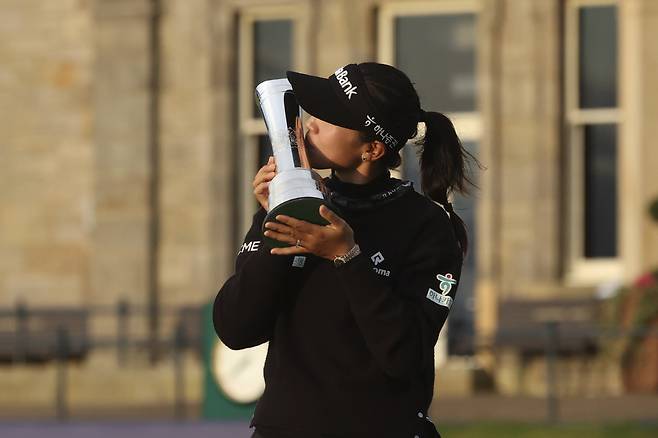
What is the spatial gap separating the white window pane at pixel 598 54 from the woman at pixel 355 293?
1271cm

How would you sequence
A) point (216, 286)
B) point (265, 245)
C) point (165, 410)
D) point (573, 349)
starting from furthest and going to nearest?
point (216, 286), point (573, 349), point (165, 410), point (265, 245)

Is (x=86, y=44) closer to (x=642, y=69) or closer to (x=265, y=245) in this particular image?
(x=642, y=69)

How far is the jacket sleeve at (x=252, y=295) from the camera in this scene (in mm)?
4012

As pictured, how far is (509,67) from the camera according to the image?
16891 millimetres

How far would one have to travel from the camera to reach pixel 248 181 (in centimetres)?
1803

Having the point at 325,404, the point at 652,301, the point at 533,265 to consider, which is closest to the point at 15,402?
the point at 533,265

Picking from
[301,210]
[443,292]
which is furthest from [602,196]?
[301,210]

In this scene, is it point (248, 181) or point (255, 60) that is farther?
point (248, 181)

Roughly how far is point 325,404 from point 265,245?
16.8 inches

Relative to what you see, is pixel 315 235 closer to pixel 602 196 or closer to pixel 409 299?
pixel 409 299

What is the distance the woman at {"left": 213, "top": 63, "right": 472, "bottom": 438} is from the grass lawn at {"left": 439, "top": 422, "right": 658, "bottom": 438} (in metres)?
7.39

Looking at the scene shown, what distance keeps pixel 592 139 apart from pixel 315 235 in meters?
13.3

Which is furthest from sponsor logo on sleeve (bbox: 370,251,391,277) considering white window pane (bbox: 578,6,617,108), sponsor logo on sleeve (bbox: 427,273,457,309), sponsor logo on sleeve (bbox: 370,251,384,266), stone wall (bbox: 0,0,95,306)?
stone wall (bbox: 0,0,95,306)

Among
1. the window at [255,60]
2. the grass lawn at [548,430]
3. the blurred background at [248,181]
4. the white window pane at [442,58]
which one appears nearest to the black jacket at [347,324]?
the grass lawn at [548,430]
